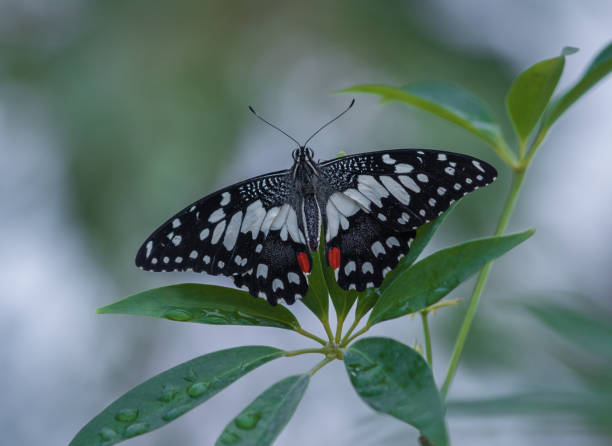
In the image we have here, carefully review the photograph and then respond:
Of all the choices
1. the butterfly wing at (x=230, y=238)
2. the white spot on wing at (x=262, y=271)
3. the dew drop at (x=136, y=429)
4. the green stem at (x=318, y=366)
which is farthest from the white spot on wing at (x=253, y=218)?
the dew drop at (x=136, y=429)

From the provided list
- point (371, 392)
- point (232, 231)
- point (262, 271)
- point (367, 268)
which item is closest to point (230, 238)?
point (232, 231)

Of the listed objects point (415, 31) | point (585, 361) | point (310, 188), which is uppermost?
point (415, 31)

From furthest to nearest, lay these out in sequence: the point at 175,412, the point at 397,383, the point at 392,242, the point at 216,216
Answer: the point at 216,216, the point at 392,242, the point at 175,412, the point at 397,383

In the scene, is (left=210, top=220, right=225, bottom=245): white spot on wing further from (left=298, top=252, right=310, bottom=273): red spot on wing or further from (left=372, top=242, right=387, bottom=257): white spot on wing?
(left=372, top=242, right=387, bottom=257): white spot on wing

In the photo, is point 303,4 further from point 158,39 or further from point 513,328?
point 513,328

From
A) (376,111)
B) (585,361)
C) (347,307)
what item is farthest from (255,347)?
(376,111)

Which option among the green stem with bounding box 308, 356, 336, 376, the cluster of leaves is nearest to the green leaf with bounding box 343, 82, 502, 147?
the cluster of leaves

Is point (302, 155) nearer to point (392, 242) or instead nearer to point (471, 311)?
point (392, 242)
